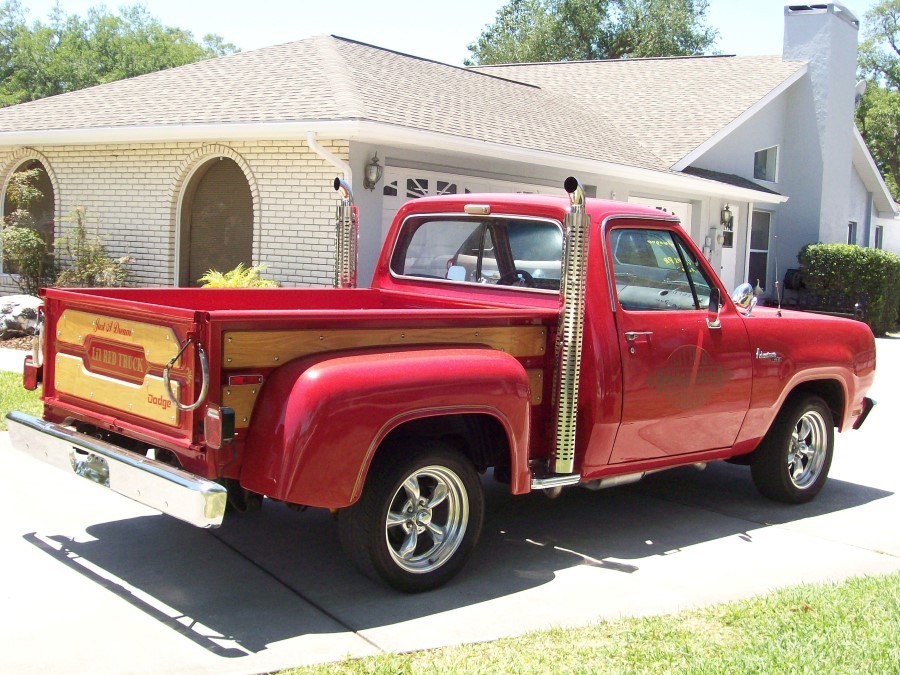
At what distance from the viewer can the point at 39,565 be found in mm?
4973

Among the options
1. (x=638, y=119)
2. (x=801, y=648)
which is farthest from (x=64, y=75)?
(x=801, y=648)

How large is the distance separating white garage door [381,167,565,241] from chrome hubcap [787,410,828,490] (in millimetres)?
6644

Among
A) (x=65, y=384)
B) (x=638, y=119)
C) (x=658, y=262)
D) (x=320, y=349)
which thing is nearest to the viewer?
(x=320, y=349)

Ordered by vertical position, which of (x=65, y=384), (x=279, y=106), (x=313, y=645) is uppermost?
(x=279, y=106)

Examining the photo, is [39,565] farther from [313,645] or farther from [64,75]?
[64,75]

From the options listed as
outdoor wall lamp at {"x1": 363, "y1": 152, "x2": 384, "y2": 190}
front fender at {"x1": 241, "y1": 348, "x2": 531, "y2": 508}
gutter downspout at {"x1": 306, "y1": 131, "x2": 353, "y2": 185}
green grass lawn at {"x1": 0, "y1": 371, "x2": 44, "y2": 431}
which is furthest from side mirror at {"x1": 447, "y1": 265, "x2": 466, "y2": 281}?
outdoor wall lamp at {"x1": 363, "y1": 152, "x2": 384, "y2": 190}

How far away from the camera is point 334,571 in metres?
5.11

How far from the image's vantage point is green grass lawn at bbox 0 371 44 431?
8.23m

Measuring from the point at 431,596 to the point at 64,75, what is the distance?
4969 cm

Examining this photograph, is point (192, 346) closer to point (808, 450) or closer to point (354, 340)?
point (354, 340)

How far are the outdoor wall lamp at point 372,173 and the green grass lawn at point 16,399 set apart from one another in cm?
454

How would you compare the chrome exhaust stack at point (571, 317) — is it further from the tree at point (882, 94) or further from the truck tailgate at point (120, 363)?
the tree at point (882, 94)

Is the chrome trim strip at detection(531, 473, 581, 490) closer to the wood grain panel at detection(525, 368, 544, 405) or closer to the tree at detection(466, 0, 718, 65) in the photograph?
the wood grain panel at detection(525, 368, 544, 405)

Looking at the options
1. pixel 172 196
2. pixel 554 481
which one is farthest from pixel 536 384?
pixel 172 196
